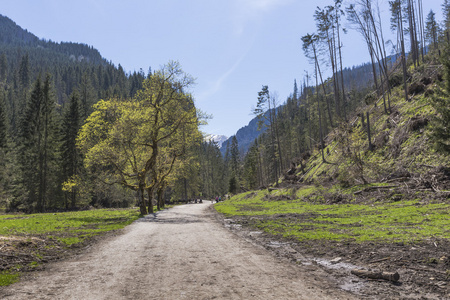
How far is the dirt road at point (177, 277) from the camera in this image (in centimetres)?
526

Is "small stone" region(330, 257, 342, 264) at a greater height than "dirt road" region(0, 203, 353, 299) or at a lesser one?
lesser

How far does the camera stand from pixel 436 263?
6340 mm

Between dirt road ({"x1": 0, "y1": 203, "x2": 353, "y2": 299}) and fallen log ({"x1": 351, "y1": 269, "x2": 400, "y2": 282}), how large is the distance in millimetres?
813

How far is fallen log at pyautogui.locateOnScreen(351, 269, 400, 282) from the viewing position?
5621 mm

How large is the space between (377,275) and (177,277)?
464 centimetres

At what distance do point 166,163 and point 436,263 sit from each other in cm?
2726

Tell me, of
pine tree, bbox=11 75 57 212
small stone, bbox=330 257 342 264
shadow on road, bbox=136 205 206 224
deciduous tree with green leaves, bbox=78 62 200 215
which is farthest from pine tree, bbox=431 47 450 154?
pine tree, bbox=11 75 57 212

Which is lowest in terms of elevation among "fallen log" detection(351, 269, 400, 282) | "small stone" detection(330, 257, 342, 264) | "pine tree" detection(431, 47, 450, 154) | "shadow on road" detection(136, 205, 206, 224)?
"shadow on road" detection(136, 205, 206, 224)

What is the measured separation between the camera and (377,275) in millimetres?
5875

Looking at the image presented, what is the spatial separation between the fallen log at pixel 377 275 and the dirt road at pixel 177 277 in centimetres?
81

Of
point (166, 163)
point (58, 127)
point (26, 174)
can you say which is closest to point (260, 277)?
point (166, 163)

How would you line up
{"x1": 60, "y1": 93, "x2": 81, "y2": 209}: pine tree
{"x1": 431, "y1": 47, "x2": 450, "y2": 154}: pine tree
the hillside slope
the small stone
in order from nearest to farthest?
the hillside slope, the small stone, {"x1": 431, "y1": 47, "x2": 450, "y2": 154}: pine tree, {"x1": 60, "y1": 93, "x2": 81, "y2": 209}: pine tree

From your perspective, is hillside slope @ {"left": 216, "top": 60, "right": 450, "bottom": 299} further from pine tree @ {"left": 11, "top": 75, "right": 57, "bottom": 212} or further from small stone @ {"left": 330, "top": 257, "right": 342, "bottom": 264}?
pine tree @ {"left": 11, "top": 75, "right": 57, "bottom": 212}

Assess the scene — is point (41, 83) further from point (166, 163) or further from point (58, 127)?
point (166, 163)
